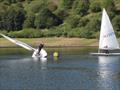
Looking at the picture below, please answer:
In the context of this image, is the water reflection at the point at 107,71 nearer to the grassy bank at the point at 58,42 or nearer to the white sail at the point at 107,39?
the white sail at the point at 107,39

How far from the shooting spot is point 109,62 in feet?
337

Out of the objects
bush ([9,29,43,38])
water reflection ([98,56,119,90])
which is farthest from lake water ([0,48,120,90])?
bush ([9,29,43,38])

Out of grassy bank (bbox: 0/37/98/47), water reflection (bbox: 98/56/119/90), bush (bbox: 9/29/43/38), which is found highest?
water reflection (bbox: 98/56/119/90)

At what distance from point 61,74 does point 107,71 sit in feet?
23.7

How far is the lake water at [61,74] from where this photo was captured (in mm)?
69688

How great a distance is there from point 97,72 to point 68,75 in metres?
5.15

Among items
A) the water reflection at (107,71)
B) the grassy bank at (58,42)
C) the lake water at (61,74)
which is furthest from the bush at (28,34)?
the lake water at (61,74)

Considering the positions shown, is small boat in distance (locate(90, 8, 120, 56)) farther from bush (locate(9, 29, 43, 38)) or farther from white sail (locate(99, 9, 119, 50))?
bush (locate(9, 29, 43, 38))

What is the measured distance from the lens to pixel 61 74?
81.9 m

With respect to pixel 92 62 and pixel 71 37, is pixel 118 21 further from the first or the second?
pixel 92 62

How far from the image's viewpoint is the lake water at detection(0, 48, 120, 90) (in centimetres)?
6969

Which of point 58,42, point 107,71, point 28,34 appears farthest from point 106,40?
point 28,34

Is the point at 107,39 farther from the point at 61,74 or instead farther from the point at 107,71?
the point at 61,74

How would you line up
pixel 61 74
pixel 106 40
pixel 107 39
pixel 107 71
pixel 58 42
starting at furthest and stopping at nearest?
pixel 58 42
pixel 107 39
pixel 106 40
pixel 107 71
pixel 61 74
